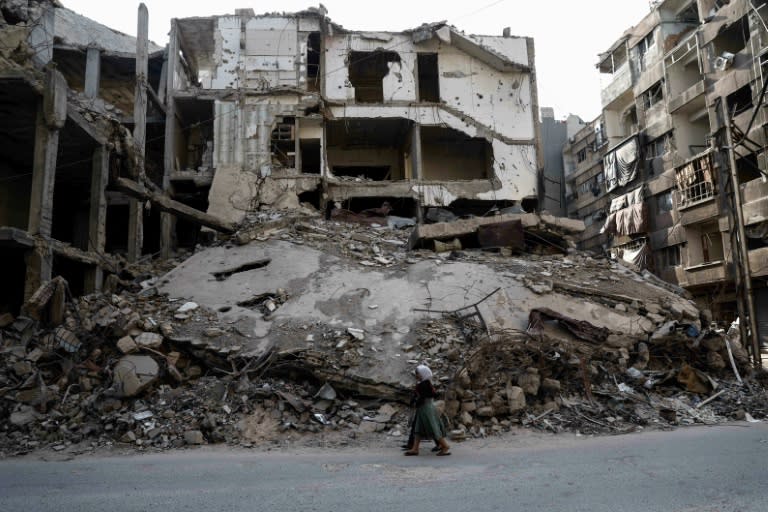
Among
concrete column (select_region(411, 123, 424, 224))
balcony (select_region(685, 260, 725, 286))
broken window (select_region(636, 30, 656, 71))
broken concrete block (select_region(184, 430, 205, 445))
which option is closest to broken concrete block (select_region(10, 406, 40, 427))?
broken concrete block (select_region(184, 430, 205, 445))

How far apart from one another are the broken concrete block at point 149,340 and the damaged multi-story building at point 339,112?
33.2 ft

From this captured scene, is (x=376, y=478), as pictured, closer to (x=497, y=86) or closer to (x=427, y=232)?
(x=427, y=232)

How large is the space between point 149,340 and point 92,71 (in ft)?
51.6

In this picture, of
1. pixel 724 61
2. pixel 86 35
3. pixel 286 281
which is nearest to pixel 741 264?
pixel 286 281

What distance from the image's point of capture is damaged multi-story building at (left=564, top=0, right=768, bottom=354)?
19.5 meters

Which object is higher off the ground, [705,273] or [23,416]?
[705,273]

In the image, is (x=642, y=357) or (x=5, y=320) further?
(x=5, y=320)

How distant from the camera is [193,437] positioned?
6.54 metres

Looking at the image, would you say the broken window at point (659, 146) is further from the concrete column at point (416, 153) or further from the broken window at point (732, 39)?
the concrete column at point (416, 153)

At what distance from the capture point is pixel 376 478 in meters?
4.68

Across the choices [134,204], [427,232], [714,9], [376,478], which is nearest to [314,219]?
[427,232]

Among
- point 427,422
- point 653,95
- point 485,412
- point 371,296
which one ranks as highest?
point 653,95

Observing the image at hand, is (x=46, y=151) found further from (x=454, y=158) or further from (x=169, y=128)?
(x=454, y=158)

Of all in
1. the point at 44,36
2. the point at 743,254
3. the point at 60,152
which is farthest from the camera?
the point at 44,36
